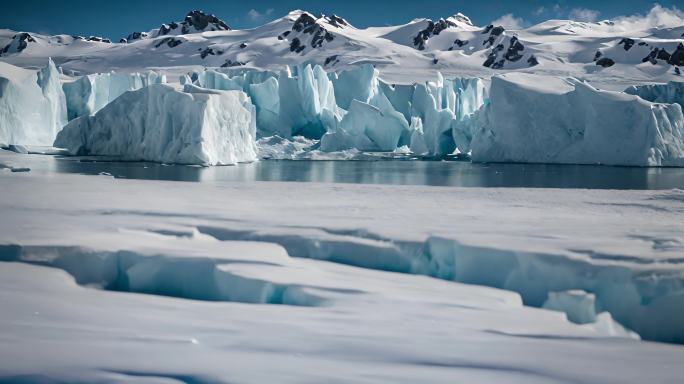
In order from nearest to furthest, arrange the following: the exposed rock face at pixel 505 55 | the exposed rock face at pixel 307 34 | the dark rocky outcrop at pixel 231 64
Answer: the exposed rock face at pixel 505 55 < the dark rocky outcrop at pixel 231 64 < the exposed rock face at pixel 307 34

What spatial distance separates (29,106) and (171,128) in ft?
24.2

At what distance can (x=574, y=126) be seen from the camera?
2048cm

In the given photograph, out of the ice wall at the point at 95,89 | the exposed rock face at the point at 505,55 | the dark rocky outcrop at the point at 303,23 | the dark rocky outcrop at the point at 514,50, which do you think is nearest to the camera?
the ice wall at the point at 95,89

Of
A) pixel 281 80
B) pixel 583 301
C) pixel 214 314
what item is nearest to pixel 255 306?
pixel 214 314

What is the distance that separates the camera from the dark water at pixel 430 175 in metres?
13.9

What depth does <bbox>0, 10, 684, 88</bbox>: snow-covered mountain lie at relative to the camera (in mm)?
55531

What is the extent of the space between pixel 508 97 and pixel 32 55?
62129 mm

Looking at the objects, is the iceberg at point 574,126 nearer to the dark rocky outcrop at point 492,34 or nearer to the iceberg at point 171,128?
the iceberg at point 171,128

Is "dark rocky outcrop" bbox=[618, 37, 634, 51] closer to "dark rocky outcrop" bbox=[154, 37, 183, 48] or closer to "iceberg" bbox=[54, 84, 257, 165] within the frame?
"dark rocky outcrop" bbox=[154, 37, 183, 48]

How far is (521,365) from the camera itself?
3.26 metres

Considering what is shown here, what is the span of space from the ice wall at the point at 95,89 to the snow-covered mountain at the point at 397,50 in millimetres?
24896

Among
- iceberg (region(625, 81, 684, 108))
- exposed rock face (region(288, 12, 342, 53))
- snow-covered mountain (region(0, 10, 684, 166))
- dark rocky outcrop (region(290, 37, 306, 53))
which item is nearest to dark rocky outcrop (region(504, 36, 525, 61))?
snow-covered mountain (region(0, 10, 684, 166))

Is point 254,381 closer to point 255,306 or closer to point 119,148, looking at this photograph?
point 255,306

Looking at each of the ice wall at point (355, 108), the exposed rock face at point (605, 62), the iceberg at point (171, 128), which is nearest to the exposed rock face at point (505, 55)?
the exposed rock face at point (605, 62)
